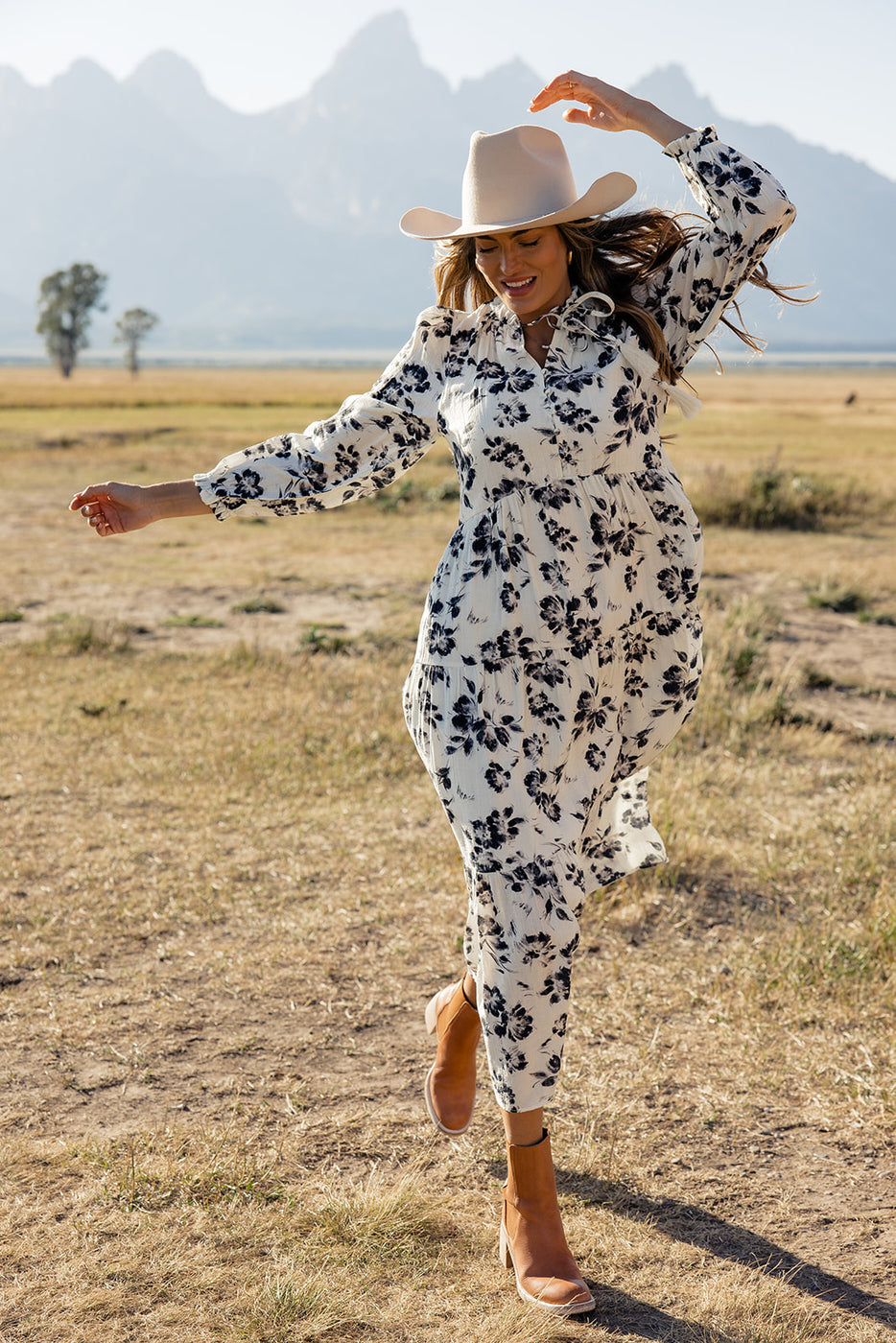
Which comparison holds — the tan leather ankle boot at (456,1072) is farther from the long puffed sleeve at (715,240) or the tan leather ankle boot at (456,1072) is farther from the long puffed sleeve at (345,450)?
the long puffed sleeve at (715,240)

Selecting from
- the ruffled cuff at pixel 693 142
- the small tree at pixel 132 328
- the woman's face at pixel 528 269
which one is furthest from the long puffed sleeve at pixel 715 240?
the small tree at pixel 132 328

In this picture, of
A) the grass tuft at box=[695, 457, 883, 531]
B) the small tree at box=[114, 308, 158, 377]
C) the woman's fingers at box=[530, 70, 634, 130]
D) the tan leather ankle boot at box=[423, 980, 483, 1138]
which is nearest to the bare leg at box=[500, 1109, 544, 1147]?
the tan leather ankle boot at box=[423, 980, 483, 1138]

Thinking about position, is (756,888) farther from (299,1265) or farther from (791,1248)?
(299,1265)

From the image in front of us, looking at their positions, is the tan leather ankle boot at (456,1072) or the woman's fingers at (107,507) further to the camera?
the tan leather ankle boot at (456,1072)

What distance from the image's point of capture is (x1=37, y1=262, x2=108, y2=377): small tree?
345ft

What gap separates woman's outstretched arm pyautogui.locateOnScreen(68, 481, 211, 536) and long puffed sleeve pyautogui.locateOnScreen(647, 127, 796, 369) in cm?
119

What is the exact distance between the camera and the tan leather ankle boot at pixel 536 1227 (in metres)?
2.50

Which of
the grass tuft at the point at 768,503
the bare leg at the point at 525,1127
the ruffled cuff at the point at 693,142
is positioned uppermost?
the ruffled cuff at the point at 693,142

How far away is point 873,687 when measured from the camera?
7691 mm

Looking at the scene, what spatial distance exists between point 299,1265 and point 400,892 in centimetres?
214

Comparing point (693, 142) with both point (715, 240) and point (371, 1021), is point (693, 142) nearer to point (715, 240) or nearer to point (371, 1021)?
point (715, 240)

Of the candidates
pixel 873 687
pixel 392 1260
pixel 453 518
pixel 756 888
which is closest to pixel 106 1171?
pixel 392 1260

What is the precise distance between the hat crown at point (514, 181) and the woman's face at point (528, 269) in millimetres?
46

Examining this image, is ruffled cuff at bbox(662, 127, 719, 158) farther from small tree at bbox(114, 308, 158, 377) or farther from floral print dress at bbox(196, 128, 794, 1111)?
small tree at bbox(114, 308, 158, 377)
